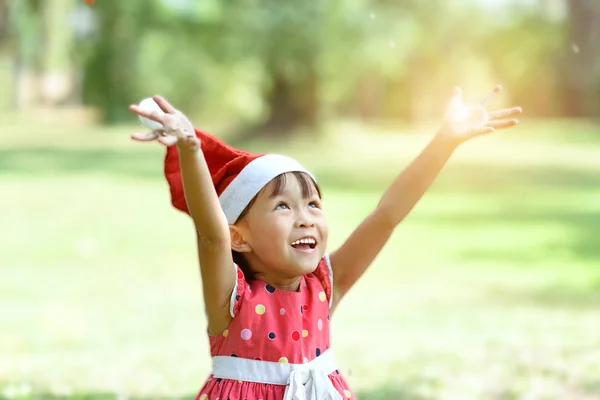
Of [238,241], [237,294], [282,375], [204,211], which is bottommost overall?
[282,375]

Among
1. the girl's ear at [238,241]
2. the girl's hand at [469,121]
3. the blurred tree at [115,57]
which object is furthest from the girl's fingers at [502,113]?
the blurred tree at [115,57]

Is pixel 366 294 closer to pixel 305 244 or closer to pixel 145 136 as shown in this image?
pixel 305 244

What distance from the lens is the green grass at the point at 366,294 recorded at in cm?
473

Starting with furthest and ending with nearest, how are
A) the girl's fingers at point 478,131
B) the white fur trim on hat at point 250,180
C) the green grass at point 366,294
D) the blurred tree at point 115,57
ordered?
the blurred tree at point 115,57 → the green grass at point 366,294 → the girl's fingers at point 478,131 → the white fur trim on hat at point 250,180

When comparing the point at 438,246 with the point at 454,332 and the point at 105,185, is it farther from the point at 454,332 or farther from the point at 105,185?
the point at 105,185

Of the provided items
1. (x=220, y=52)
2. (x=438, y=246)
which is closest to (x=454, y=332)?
(x=438, y=246)

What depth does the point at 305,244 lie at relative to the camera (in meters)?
2.47

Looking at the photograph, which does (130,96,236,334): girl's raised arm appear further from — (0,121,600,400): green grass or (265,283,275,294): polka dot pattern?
(0,121,600,400): green grass

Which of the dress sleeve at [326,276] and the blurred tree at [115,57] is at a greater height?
the blurred tree at [115,57]

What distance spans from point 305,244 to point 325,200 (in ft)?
40.1

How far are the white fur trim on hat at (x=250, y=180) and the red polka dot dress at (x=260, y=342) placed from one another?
0.60 feet

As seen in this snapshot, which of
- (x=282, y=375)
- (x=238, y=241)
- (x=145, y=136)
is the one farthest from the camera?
(x=238, y=241)

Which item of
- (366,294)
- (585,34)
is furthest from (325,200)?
(366,294)

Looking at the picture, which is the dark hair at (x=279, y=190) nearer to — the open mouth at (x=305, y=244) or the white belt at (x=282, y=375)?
the open mouth at (x=305, y=244)
